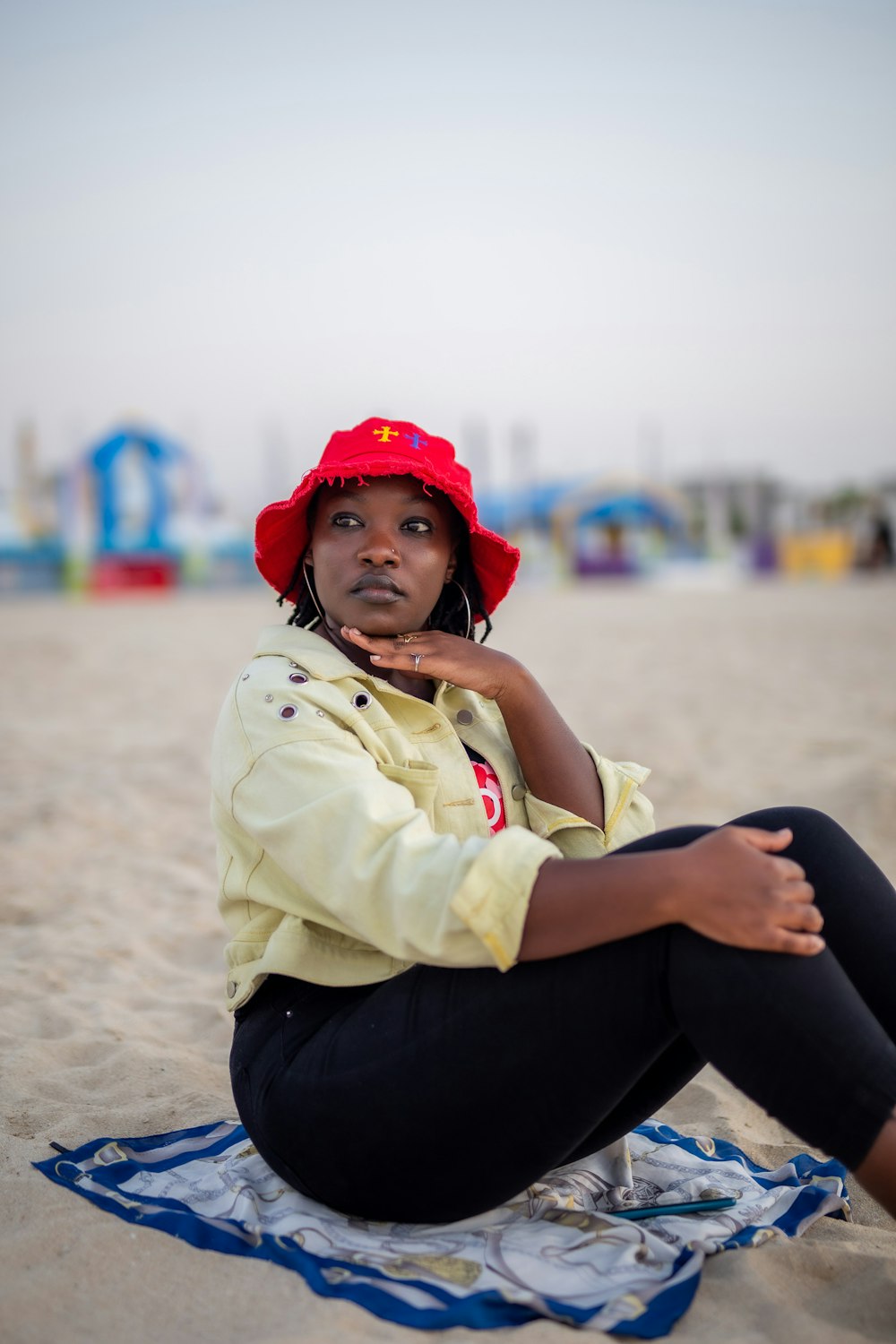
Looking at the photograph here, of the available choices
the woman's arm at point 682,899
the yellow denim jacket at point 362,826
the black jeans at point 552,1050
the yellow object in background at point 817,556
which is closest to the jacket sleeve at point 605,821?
the yellow denim jacket at point 362,826

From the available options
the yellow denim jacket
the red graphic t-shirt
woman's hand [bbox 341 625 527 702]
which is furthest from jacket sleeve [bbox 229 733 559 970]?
the red graphic t-shirt

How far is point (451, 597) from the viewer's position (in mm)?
2369

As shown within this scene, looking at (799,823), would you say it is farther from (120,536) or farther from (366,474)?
(120,536)

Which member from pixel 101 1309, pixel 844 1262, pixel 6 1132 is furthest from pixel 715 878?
pixel 6 1132

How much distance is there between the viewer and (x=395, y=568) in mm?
2018

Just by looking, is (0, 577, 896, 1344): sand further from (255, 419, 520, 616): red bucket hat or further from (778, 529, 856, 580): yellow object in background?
(778, 529, 856, 580): yellow object in background

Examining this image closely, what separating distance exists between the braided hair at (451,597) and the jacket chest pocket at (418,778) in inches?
13.7

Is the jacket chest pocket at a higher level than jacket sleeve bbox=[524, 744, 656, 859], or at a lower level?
higher

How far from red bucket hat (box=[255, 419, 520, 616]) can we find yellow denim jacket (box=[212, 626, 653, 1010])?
0.22 meters

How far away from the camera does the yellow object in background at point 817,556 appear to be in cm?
2958

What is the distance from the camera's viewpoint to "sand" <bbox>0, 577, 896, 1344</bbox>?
1732mm

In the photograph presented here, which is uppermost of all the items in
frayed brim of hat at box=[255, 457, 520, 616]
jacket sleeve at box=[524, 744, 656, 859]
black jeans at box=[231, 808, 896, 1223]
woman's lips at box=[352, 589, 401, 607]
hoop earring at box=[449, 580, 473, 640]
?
frayed brim of hat at box=[255, 457, 520, 616]

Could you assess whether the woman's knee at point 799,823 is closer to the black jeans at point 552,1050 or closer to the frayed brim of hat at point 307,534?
the black jeans at point 552,1050

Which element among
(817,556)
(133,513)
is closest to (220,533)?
(133,513)
